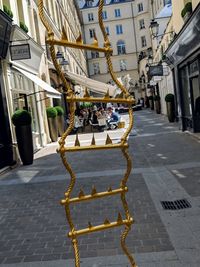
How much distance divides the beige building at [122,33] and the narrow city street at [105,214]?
5775cm

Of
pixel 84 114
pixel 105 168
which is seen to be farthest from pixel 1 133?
pixel 84 114

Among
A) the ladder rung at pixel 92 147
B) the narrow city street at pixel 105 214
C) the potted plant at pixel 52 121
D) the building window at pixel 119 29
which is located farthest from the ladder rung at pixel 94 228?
the building window at pixel 119 29

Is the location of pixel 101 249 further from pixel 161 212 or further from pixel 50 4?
pixel 50 4

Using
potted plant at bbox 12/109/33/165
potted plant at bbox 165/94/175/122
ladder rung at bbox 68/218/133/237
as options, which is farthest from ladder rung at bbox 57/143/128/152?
potted plant at bbox 165/94/175/122

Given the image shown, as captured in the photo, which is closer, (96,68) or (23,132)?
(23,132)

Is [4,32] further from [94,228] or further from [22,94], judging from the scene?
[94,228]

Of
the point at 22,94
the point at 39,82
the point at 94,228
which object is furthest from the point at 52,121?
the point at 94,228

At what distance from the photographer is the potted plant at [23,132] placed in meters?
10.4

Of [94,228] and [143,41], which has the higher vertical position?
[143,41]

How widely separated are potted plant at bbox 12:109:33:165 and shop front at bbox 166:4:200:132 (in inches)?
220

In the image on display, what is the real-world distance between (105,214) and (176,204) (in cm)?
115

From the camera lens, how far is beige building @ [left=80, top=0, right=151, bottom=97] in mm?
66188

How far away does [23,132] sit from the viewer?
1038 centimetres

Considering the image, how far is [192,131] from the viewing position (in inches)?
566
